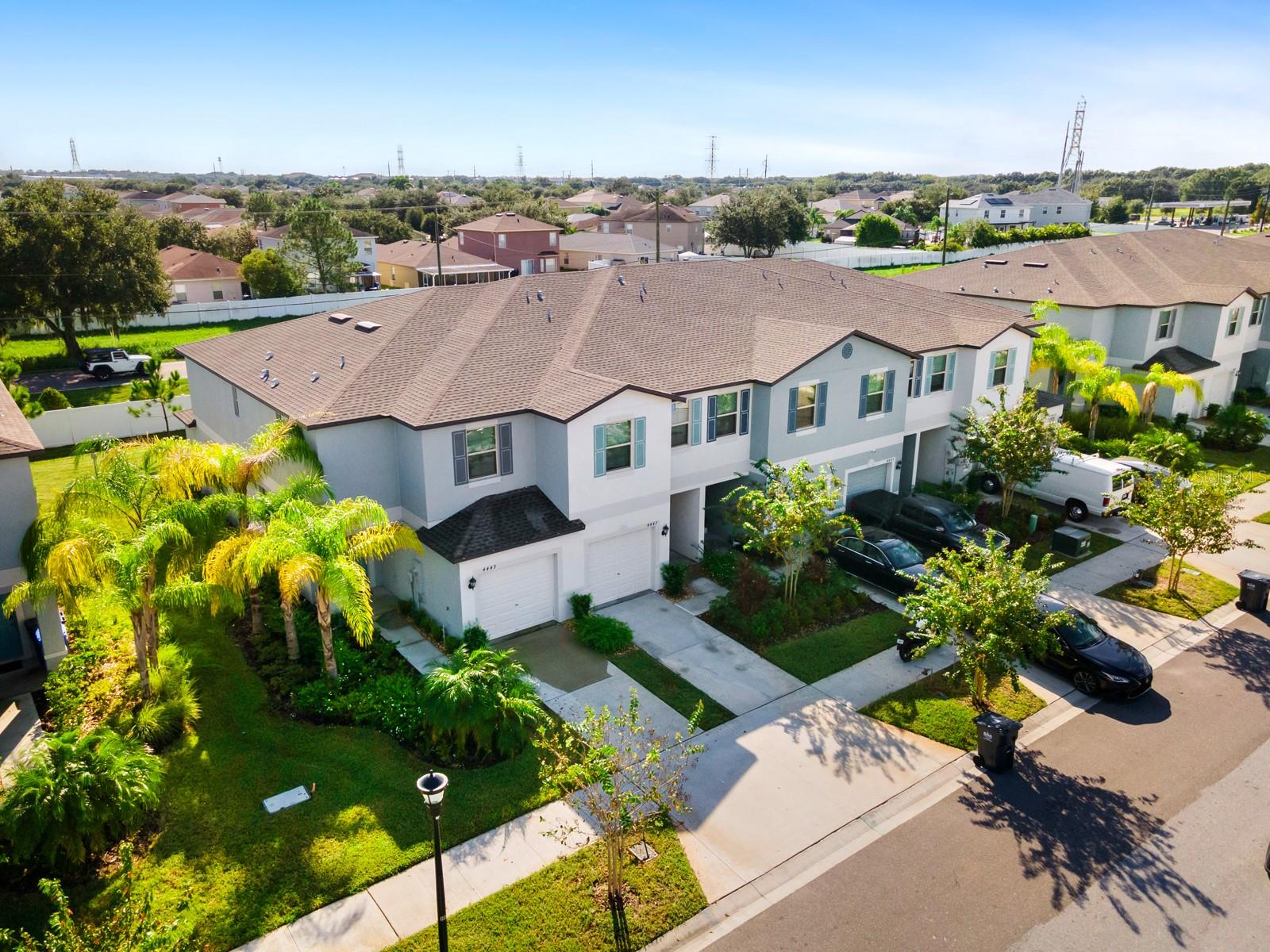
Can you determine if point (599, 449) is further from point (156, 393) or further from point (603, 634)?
point (156, 393)

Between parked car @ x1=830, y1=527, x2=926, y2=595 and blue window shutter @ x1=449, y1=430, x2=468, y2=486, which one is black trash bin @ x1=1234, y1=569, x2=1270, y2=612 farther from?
blue window shutter @ x1=449, y1=430, x2=468, y2=486

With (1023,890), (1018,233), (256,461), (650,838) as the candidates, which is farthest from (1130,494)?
(1018,233)

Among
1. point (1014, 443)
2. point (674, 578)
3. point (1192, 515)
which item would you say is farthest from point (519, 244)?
point (1192, 515)

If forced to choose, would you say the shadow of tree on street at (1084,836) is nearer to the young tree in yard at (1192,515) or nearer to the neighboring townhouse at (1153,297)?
the young tree in yard at (1192,515)

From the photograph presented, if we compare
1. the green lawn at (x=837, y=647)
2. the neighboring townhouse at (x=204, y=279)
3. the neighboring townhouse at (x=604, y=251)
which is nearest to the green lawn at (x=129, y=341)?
the neighboring townhouse at (x=204, y=279)

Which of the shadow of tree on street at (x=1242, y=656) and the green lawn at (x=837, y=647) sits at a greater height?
the green lawn at (x=837, y=647)

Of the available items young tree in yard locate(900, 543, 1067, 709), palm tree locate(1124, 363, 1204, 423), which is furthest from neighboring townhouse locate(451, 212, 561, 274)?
young tree in yard locate(900, 543, 1067, 709)
